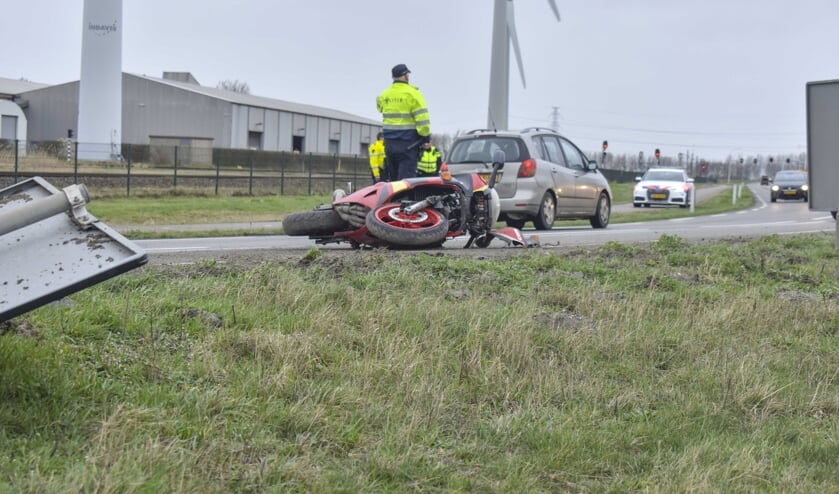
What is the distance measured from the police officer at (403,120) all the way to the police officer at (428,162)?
8cm

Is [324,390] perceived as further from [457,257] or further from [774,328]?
[457,257]

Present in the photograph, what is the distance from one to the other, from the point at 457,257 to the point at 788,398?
437 centimetres

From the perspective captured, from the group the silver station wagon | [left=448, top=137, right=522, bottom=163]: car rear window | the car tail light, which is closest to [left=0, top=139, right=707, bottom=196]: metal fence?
the silver station wagon

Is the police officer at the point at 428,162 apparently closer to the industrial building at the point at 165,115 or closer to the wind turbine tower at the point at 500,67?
the wind turbine tower at the point at 500,67

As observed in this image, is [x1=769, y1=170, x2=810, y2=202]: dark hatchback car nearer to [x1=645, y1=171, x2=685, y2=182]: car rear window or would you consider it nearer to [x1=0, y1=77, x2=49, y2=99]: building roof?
[x1=645, y1=171, x2=685, y2=182]: car rear window

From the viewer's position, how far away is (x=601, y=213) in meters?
18.4

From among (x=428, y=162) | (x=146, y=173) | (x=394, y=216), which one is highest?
(x=146, y=173)

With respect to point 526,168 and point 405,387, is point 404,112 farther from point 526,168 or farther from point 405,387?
point 405,387

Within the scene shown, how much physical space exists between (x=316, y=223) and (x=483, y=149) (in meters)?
5.47

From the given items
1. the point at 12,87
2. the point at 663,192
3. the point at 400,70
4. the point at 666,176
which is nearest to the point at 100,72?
the point at 666,176

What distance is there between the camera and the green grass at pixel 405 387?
4008 millimetres

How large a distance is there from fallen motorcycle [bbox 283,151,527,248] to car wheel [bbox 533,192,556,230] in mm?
5044

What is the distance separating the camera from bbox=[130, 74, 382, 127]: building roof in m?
71.3

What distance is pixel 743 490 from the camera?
14.0ft
